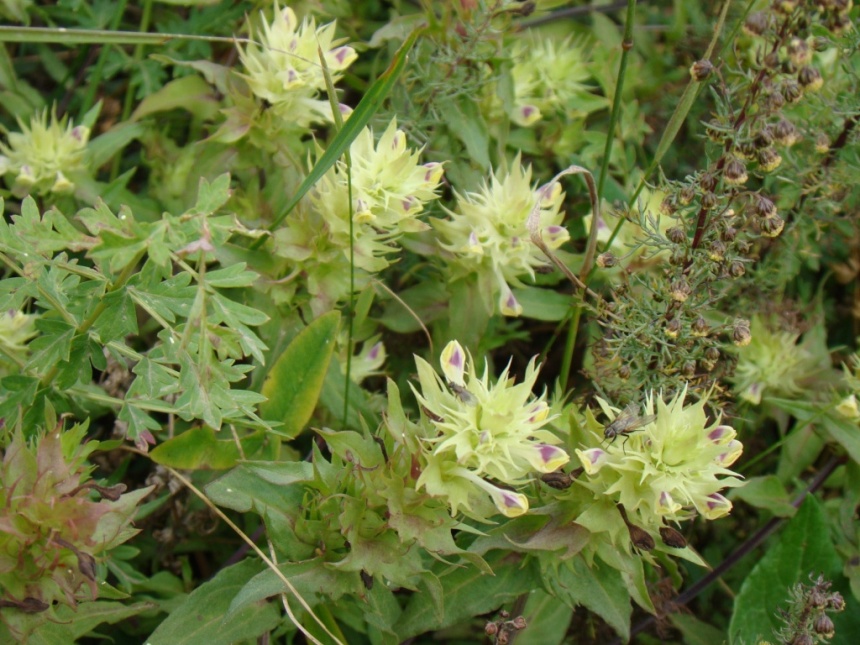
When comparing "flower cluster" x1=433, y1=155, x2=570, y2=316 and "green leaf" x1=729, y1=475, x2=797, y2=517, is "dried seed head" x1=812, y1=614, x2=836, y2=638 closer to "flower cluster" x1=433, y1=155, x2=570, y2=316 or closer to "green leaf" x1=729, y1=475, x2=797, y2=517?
"green leaf" x1=729, y1=475, x2=797, y2=517

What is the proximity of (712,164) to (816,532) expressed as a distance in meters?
0.72

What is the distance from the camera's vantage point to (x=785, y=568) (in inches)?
63.4

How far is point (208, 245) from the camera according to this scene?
1023 millimetres

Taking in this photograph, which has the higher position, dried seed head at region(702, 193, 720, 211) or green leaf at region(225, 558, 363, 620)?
dried seed head at region(702, 193, 720, 211)

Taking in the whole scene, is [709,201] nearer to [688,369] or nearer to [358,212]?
[688,369]

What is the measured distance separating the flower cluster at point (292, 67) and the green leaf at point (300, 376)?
412mm

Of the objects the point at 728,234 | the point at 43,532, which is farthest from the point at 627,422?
the point at 43,532

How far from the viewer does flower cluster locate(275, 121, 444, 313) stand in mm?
1421

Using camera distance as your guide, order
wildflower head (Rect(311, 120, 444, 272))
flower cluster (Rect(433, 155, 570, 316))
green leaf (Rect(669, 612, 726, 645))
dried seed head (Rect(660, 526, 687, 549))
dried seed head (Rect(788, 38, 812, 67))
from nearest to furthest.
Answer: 1. dried seed head (Rect(660, 526, 687, 549))
2. dried seed head (Rect(788, 38, 812, 67))
3. wildflower head (Rect(311, 120, 444, 272))
4. flower cluster (Rect(433, 155, 570, 316))
5. green leaf (Rect(669, 612, 726, 645))

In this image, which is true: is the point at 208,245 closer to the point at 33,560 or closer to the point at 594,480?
Answer: the point at 33,560

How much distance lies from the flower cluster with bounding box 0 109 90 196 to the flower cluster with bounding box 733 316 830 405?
133 centimetres

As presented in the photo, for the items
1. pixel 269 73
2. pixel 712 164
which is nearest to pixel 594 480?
pixel 712 164

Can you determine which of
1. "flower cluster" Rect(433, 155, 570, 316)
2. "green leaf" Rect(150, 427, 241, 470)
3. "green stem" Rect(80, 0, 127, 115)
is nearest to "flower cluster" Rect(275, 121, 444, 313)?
"flower cluster" Rect(433, 155, 570, 316)

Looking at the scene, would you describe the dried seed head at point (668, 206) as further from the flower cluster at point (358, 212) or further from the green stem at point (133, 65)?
the green stem at point (133, 65)
